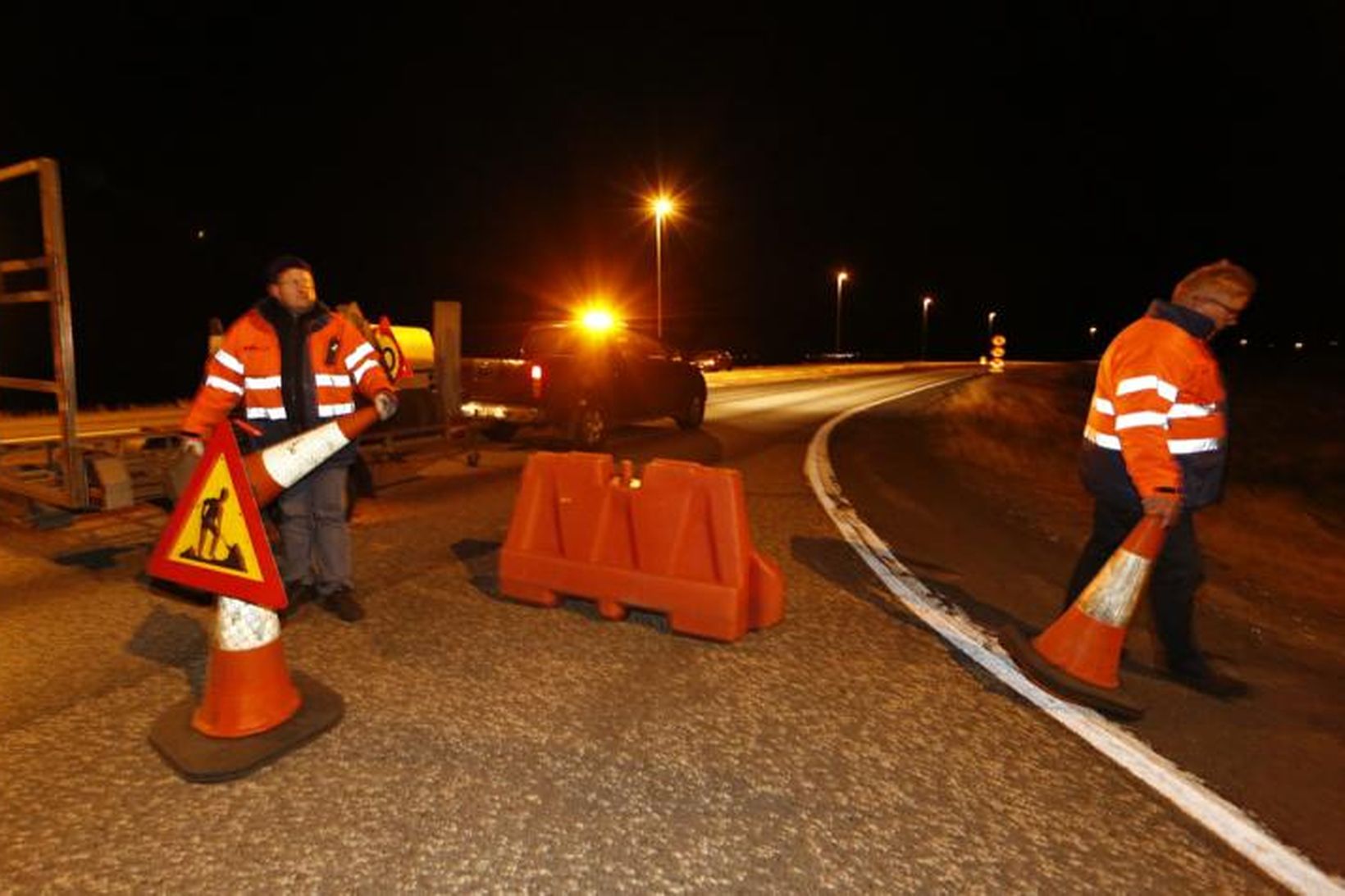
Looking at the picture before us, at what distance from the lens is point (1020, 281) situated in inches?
7151

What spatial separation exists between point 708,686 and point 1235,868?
1.96m

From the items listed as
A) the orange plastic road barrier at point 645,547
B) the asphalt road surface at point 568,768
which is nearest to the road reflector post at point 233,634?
the asphalt road surface at point 568,768

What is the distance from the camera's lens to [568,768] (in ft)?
10.2

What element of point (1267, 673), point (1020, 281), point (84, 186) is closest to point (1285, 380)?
point (1267, 673)

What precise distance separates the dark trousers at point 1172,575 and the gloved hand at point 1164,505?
224mm

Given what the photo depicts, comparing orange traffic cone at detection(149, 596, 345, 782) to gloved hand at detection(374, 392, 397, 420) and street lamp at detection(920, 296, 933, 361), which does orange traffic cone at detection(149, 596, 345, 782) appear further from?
street lamp at detection(920, 296, 933, 361)

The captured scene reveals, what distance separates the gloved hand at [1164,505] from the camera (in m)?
3.77

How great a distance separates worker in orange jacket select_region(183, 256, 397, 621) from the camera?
4.61 m

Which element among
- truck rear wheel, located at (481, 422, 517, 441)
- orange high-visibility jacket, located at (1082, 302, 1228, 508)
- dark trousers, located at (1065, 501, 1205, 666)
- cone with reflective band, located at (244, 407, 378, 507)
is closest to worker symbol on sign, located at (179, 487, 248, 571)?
cone with reflective band, located at (244, 407, 378, 507)

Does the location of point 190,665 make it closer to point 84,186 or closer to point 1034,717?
point 1034,717

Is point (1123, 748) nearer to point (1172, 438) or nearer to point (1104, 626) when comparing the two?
point (1104, 626)

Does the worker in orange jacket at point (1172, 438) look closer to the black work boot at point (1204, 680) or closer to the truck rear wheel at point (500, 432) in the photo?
the black work boot at point (1204, 680)

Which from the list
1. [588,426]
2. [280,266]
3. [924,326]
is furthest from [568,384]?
[924,326]

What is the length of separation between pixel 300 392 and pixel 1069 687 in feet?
12.9
